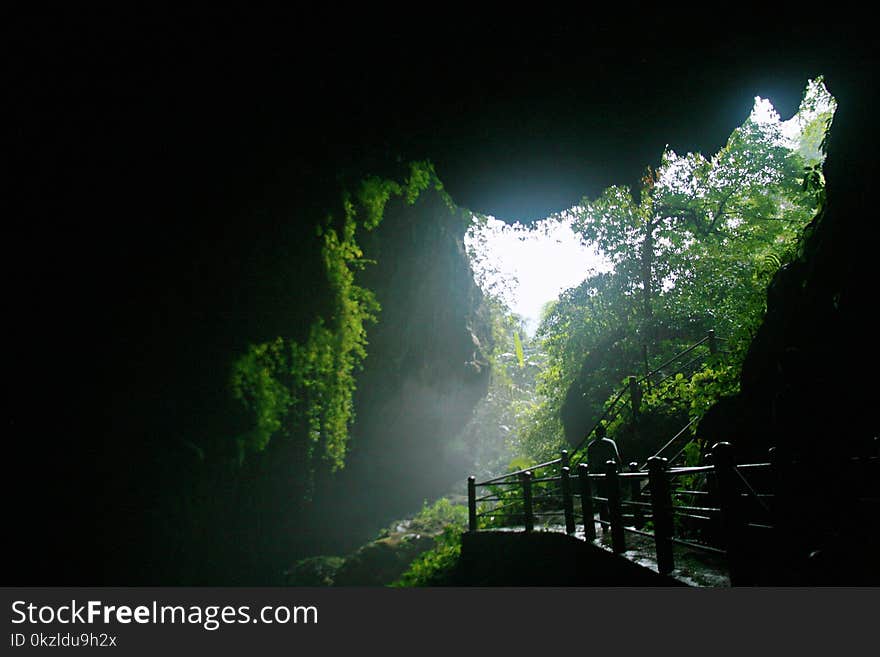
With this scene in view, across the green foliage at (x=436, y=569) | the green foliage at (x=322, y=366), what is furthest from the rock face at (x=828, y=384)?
the green foliage at (x=436, y=569)

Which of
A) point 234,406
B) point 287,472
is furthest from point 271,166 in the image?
point 287,472

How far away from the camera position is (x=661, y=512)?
413cm

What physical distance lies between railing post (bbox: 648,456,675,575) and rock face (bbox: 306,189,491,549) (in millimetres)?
13839

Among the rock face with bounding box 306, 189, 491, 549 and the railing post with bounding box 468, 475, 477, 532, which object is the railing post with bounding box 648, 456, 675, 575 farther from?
the rock face with bounding box 306, 189, 491, 549

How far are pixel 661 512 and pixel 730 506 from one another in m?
0.83

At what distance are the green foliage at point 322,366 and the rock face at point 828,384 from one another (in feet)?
15.4

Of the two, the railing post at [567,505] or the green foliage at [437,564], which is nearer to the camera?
the railing post at [567,505]

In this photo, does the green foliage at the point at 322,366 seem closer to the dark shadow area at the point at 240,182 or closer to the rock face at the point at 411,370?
the dark shadow area at the point at 240,182

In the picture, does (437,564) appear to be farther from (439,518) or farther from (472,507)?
(439,518)

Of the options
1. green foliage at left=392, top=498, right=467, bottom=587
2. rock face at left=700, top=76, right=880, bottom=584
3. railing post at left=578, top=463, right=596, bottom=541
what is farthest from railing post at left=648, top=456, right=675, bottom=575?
green foliage at left=392, top=498, right=467, bottom=587

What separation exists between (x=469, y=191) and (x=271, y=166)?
401cm

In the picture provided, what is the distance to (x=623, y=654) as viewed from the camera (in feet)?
10.3

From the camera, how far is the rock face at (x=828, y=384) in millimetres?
3369

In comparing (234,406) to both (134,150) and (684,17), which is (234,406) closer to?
(134,150)
